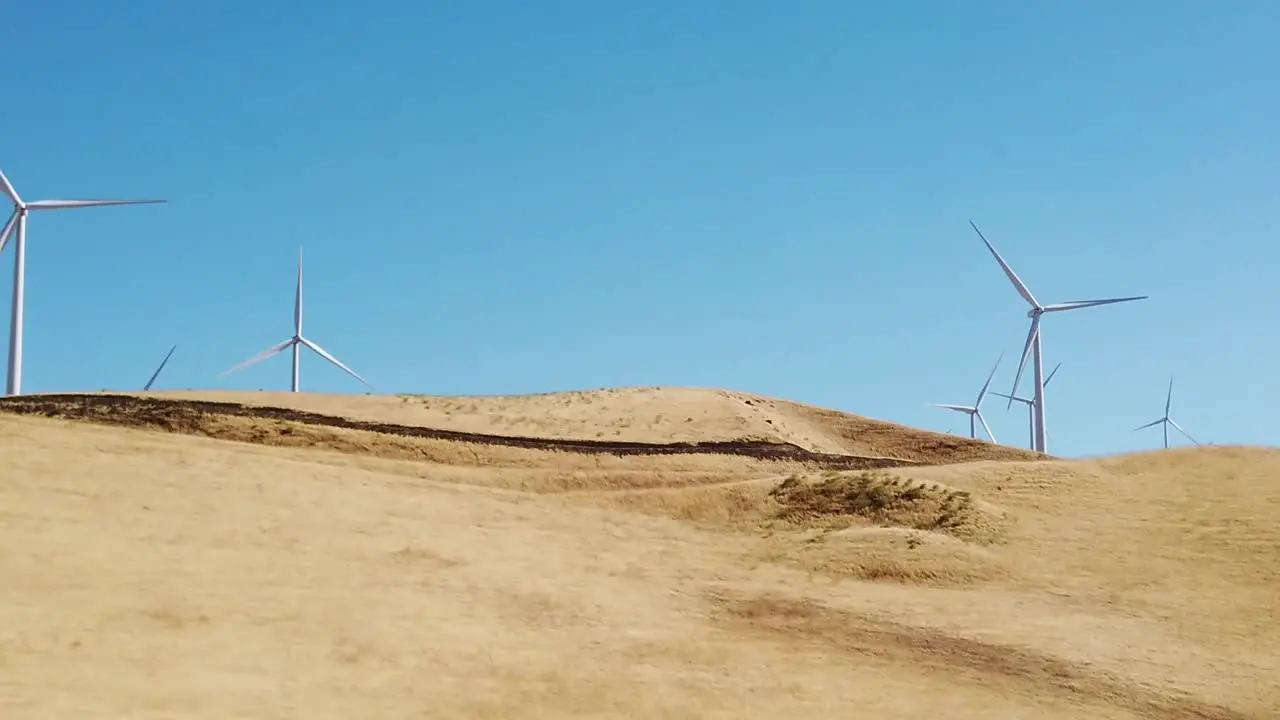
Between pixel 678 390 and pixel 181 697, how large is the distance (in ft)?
176

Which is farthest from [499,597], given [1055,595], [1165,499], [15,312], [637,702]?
[15,312]

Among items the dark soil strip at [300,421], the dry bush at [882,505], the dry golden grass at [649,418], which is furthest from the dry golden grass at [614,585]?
the dry golden grass at [649,418]

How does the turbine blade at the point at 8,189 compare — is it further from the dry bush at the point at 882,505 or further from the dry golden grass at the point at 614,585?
the dry bush at the point at 882,505

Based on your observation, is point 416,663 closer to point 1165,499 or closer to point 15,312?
point 1165,499

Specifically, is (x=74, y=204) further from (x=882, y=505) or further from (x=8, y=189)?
(x=882, y=505)

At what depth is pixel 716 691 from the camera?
27641 mm

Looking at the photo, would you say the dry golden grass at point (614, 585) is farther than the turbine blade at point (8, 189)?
No

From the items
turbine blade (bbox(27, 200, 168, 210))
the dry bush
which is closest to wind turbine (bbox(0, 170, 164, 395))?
turbine blade (bbox(27, 200, 168, 210))

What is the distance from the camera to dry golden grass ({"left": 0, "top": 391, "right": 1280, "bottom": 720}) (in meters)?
25.7

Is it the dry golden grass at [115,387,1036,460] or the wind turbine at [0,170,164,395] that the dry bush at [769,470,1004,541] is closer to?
the dry golden grass at [115,387,1036,460]

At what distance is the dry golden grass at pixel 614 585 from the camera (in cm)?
2570

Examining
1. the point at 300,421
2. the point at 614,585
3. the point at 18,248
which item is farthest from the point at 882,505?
the point at 18,248

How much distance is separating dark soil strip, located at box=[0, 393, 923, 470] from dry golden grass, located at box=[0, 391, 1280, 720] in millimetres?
3074

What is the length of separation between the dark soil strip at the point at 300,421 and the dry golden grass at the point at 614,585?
3.07m
